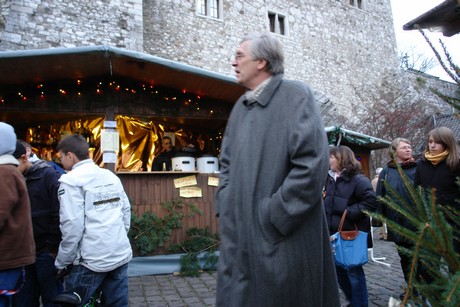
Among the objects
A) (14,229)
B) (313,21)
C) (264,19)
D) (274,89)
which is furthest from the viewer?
(313,21)

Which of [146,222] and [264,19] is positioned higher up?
[264,19]

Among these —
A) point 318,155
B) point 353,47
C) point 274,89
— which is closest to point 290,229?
point 318,155

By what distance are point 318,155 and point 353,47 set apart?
85.5 ft

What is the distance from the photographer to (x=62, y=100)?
5824mm

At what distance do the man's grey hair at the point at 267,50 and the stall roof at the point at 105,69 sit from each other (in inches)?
138

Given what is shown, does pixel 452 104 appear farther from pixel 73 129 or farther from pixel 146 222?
pixel 73 129

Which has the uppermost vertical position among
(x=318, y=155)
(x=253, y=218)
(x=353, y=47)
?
(x=353, y=47)

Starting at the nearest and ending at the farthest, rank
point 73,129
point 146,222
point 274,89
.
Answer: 1. point 274,89
2. point 146,222
3. point 73,129

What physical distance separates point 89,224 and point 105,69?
351 centimetres

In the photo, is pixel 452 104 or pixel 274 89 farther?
pixel 274 89

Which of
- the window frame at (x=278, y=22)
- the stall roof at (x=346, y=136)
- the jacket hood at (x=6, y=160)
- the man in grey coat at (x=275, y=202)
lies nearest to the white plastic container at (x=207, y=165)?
the stall roof at (x=346, y=136)

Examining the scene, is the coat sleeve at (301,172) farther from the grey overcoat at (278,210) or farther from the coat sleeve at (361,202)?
the coat sleeve at (361,202)

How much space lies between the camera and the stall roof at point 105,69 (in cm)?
465

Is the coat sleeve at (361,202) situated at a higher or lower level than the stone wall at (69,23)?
lower
